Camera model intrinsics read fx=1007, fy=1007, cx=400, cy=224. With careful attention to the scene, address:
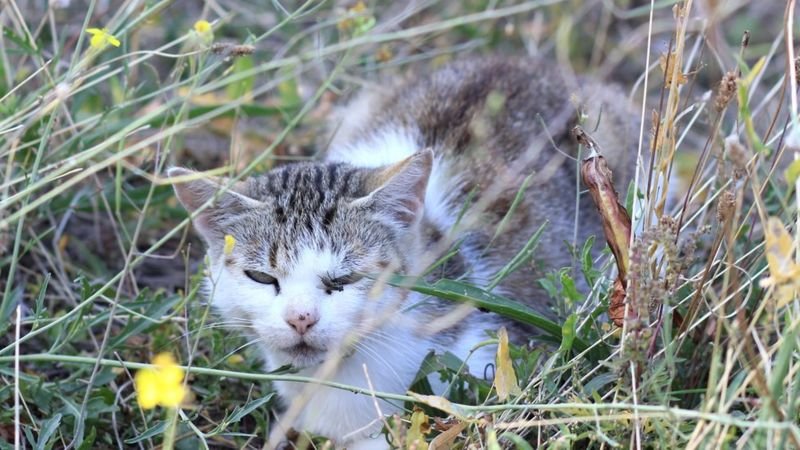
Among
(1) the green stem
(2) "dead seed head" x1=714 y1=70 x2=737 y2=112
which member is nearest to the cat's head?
(1) the green stem

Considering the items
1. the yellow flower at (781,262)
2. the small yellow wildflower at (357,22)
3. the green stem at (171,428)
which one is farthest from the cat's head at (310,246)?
the yellow flower at (781,262)

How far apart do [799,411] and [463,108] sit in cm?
174

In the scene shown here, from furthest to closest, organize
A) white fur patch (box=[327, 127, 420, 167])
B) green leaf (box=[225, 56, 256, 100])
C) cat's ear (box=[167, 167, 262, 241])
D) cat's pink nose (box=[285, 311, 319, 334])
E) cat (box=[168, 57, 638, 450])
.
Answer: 1. green leaf (box=[225, 56, 256, 100])
2. white fur patch (box=[327, 127, 420, 167])
3. cat's ear (box=[167, 167, 262, 241])
4. cat (box=[168, 57, 638, 450])
5. cat's pink nose (box=[285, 311, 319, 334])

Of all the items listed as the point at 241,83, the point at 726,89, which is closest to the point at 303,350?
the point at 726,89

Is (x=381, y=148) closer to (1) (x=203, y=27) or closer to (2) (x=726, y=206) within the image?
(1) (x=203, y=27)

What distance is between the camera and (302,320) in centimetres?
250

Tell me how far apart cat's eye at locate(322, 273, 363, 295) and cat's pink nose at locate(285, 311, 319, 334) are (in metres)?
0.11

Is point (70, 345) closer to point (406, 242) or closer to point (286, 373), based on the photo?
point (286, 373)

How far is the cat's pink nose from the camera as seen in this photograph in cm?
250

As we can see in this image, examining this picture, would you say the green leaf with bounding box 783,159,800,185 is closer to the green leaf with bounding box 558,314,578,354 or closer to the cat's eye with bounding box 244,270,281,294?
the green leaf with bounding box 558,314,578,354

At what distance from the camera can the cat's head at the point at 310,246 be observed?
257cm

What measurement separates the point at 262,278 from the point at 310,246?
0.16 metres

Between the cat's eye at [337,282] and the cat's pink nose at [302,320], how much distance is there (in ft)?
0.36

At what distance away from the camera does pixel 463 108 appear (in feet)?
12.0
